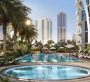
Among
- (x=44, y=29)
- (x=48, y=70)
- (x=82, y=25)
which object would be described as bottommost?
(x=48, y=70)

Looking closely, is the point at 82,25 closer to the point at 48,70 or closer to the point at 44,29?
the point at 48,70

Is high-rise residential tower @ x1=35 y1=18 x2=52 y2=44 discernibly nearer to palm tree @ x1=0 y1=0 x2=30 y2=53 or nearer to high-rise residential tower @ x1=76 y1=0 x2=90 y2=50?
high-rise residential tower @ x1=76 y1=0 x2=90 y2=50

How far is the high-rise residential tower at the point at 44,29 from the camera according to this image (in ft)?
604

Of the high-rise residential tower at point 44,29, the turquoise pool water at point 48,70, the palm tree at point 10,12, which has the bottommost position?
the turquoise pool water at point 48,70

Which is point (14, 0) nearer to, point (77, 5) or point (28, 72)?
point (28, 72)

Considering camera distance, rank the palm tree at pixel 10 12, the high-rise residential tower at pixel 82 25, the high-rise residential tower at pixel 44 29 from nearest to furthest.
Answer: the palm tree at pixel 10 12 < the high-rise residential tower at pixel 82 25 < the high-rise residential tower at pixel 44 29

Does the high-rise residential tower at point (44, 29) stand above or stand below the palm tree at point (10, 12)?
above

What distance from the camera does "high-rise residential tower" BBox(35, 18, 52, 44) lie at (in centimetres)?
Result: 18412

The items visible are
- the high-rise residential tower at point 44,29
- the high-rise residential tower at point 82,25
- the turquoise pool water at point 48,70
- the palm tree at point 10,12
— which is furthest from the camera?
the high-rise residential tower at point 44,29

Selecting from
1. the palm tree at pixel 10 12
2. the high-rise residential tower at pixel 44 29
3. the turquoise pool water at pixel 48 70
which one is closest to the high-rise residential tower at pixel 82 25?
the palm tree at pixel 10 12

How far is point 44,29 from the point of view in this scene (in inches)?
7436

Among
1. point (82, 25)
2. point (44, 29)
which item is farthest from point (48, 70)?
point (44, 29)

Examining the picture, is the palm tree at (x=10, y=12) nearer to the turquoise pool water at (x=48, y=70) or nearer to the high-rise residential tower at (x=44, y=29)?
the turquoise pool water at (x=48, y=70)

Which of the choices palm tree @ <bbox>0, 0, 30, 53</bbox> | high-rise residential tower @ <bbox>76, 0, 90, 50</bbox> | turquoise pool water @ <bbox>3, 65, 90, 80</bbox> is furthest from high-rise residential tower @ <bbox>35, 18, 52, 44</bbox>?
turquoise pool water @ <bbox>3, 65, 90, 80</bbox>
